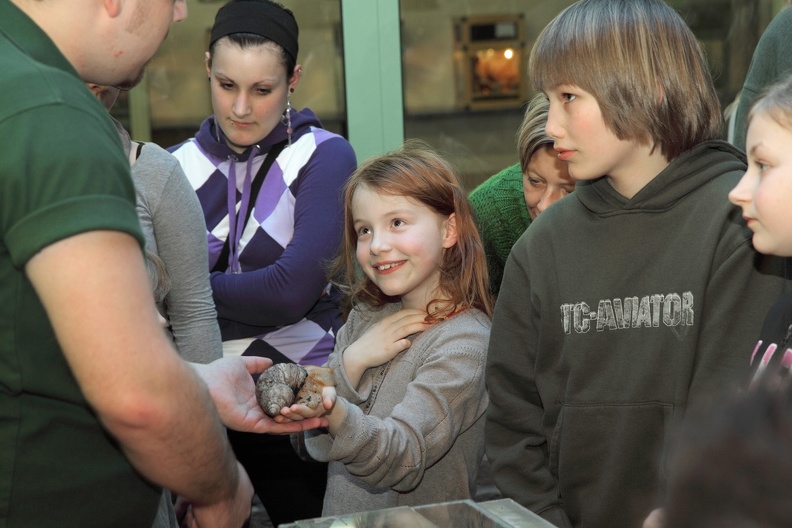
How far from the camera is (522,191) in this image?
3.17 m

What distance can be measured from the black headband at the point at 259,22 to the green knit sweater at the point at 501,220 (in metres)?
0.80

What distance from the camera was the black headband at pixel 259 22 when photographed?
3.14 m

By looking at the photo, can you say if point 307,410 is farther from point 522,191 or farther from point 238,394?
point 522,191

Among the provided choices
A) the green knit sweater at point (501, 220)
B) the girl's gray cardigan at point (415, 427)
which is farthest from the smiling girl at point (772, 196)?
the green knit sweater at point (501, 220)

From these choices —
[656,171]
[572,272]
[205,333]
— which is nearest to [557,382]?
[572,272]

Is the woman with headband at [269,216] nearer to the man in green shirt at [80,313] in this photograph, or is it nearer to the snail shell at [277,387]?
the snail shell at [277,387]

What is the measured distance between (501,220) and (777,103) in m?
1.30

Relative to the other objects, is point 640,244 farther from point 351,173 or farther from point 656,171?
point 351,173

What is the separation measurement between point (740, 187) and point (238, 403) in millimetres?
1104

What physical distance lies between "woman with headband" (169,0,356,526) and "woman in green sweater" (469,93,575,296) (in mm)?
469

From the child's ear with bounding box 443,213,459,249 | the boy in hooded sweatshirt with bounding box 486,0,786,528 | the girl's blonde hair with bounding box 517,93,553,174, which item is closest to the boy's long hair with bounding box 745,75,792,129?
the boy in hooded sweatshirt with bounding box 486,0,786,528

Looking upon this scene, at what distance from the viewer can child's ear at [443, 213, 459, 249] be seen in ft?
9.46

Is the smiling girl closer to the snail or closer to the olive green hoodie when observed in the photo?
the olive green hoodie

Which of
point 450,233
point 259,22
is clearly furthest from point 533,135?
point 259,22
